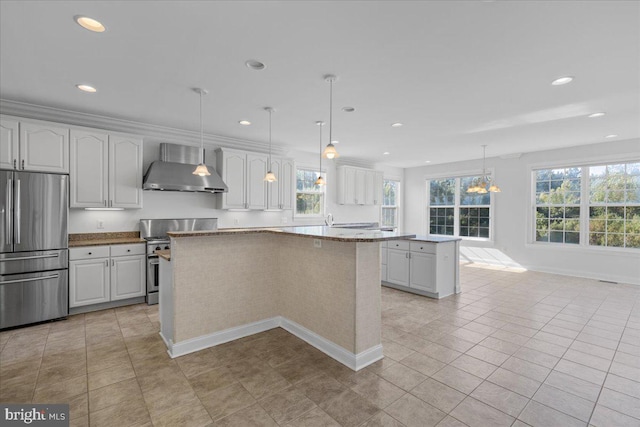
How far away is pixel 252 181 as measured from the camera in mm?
5555

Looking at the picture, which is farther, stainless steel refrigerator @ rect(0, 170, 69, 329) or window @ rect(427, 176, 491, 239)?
window @ rect(427, 176, 491, 239)

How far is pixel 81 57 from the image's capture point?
2557 millimetres

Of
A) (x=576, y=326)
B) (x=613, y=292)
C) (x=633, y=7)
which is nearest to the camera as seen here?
(x=633, y=7)

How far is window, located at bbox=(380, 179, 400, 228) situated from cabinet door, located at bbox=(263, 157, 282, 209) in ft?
12.6

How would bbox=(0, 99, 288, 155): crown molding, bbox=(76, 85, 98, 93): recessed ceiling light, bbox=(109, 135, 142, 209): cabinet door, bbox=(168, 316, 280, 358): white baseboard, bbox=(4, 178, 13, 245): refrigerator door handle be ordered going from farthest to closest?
bbox=(109, 135, 142, 209): cabinet door → bbox=(0, 99, 288, 155): crown molding → bbox=(4, 178, 13, 245): refrigerator door handle → bbox=(76, 85, 98, 93): recessed ceiling light → bbox=(168, 316, 280, 358): white baseboard

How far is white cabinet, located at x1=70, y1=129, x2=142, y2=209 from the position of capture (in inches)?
154

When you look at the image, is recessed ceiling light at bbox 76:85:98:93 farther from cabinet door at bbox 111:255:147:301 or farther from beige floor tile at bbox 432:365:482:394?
beige floor tile at bbox 432:365:482:394

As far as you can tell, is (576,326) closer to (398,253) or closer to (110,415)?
(398,253)

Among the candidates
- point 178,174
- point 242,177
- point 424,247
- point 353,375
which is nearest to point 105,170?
point 178,174

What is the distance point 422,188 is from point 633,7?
7.06 meters

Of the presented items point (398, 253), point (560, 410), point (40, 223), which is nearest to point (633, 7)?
point (560, 410)

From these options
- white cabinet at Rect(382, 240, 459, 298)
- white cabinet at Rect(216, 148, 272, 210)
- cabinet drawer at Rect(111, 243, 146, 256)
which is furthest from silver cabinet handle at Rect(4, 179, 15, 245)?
white cabinet at Rect(382, 240, 459, 298)

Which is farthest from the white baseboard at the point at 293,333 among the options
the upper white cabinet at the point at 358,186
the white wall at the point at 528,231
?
the white wall at the point at 528,231

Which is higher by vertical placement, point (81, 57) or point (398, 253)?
point (81, 57)
